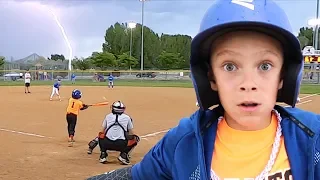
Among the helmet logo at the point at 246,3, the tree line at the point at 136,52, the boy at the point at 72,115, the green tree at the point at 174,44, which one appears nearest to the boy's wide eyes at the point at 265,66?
the helmet logo at the point at 246,3

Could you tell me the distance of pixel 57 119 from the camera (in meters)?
15.2

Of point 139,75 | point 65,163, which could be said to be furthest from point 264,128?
point 139,75

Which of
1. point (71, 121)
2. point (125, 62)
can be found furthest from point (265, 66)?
point (125, 62)

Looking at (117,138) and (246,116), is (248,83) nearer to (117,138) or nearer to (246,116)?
(246,116)

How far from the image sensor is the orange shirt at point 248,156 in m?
1.55

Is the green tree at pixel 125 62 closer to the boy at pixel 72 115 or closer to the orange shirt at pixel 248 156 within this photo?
the boy at pixel 72 115

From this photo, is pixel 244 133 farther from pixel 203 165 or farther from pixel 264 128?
pixel 203 165

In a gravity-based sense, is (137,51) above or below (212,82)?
above

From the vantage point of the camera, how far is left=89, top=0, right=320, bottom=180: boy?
4.93ft

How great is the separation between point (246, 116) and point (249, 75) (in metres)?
0.13

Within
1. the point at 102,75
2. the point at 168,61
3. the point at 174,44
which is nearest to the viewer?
the point at 102,75

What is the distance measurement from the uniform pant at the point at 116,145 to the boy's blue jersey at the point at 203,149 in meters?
6.88

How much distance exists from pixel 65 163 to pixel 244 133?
7.04 metres

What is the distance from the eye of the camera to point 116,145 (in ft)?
28.1
